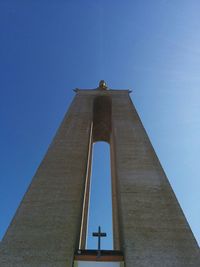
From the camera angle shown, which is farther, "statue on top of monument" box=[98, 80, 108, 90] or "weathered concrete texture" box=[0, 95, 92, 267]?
"statue on top of monument" box=[98, 80, 108, 90]

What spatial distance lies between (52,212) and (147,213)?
7.78ft

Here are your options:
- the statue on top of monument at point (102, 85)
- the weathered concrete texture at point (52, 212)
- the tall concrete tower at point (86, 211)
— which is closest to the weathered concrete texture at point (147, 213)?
the tall concrete tower at point (86, 211)

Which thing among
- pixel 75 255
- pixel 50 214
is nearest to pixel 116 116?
pixel 50 214

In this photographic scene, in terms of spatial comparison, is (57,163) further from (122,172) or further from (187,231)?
(187,231)

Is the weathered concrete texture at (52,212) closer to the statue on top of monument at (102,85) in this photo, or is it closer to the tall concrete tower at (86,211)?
the tall concrete tower at (86,211)

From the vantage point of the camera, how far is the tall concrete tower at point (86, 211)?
5.71 meters

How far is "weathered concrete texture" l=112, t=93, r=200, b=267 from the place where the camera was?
568cm

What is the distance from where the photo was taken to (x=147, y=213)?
669 cm

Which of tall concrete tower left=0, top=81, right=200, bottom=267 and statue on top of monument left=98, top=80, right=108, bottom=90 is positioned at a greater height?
statue on top of monument left=98, top=80, right=108, bottom=90

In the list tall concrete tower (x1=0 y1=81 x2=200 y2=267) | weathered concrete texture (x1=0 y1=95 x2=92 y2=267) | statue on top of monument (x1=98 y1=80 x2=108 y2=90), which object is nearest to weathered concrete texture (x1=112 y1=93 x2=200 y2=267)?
tall concrete tower (x1=0 y1=81 x2=200 y2=267)

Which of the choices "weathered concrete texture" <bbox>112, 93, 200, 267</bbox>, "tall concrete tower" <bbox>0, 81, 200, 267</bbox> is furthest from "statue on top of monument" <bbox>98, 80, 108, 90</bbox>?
"weathered concrete texture" <bbox>112, 93, 200, 267</bbox>

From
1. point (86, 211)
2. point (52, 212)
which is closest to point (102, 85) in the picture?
point (86, 211)

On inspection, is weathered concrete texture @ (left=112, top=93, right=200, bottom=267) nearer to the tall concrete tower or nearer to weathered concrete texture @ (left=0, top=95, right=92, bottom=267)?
the tall concrete tower

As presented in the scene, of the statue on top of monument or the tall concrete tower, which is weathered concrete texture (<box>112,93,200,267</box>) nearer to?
the tall concrete tower
